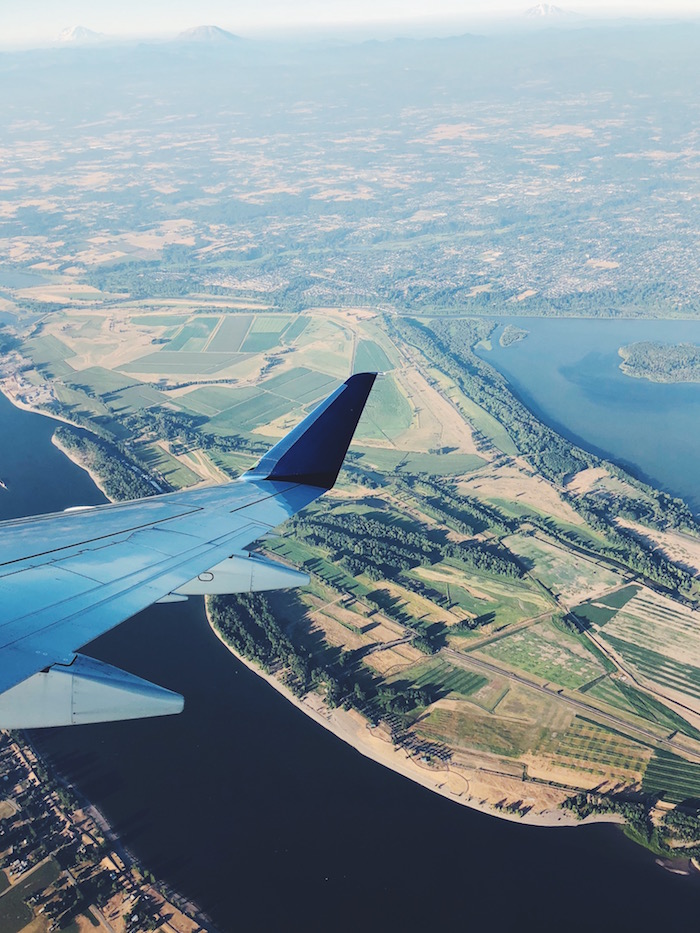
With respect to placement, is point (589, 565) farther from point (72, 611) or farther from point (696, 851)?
point (72, 611)

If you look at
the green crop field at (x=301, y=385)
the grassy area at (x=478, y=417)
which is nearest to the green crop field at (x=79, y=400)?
the green crop field at (x=301, y=385)

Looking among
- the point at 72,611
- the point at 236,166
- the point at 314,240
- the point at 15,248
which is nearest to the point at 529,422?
the point at 72,611

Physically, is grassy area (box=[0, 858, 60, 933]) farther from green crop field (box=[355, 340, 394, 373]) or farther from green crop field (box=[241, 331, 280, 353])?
green crop field (box=[241, 331, 280, 353])

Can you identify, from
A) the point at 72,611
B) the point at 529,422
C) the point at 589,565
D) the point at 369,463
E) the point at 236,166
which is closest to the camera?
the point at 72,611

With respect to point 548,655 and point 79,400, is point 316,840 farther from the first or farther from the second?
point 79,400

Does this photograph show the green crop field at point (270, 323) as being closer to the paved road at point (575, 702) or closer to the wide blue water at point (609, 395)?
the wide blue water at point (609, 395)
